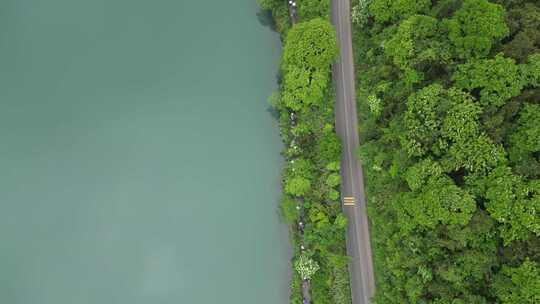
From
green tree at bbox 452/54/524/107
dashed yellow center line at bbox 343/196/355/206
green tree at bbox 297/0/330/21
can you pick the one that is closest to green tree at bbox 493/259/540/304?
green tree at bbox 452/54/524/107

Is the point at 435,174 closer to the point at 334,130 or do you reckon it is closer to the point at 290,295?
the point at 334,130

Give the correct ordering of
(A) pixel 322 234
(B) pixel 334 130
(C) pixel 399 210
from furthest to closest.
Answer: (B) pixel 334 130, (A) pixel 322 234, (C) pixel 399 210

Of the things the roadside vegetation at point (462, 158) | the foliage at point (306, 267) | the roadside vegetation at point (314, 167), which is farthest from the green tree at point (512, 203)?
the foliage at point (306, 267)

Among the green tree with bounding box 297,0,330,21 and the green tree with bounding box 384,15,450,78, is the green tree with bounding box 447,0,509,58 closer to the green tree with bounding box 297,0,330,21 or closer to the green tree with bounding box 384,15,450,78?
the green tree with bounding box 384,15,450,78

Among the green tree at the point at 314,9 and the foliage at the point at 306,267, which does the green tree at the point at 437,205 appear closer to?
the foliage at the point at 306,267

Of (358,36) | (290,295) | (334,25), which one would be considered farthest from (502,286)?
(334,25)

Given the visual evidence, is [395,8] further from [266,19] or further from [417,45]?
[266,19]

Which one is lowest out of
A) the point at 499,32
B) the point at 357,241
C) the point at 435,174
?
the point at 357,241

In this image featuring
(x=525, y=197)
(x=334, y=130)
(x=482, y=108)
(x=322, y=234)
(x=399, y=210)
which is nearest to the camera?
(x=525, y=197)
